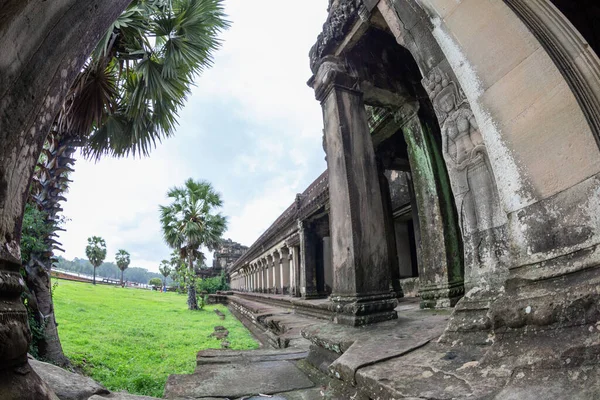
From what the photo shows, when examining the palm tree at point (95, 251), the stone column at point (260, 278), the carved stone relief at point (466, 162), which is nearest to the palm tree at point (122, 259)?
the palm tree at point (95, 251)

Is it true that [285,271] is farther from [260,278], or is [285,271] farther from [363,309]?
[363,309]

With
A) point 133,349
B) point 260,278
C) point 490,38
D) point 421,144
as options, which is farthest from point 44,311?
point 260,278

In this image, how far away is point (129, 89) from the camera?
22.4 feet

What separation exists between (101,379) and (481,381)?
20.4ft

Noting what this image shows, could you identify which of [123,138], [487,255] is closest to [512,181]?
[487,255]

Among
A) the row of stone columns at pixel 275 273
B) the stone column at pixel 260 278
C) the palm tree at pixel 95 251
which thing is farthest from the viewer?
the palm tree at pixel 95 251

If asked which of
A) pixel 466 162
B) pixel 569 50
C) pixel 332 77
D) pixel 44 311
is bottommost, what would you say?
pixel 44 311

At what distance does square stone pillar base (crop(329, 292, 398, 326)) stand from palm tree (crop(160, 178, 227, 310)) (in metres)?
18.7

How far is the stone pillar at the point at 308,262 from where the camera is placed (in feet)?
33.2

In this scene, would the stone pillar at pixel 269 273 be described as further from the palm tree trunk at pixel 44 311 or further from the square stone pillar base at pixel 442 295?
the square stone pillar base at pixel 442 295

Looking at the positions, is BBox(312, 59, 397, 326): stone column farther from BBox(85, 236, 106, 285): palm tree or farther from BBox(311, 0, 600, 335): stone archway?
BBox(85, 236, 106, 285): palm tree

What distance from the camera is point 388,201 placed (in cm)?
735

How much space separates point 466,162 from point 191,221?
67.6 feet

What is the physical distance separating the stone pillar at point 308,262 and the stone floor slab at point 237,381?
707cm
